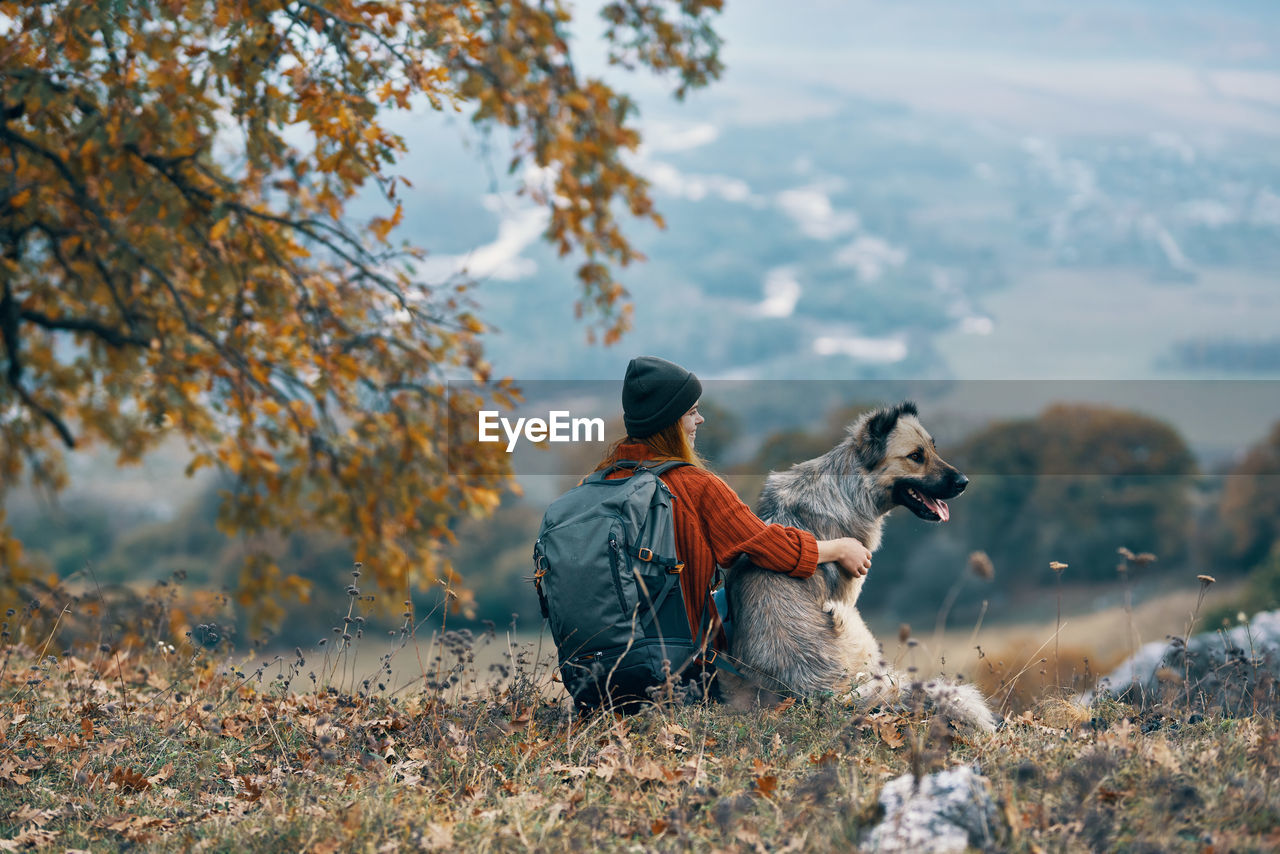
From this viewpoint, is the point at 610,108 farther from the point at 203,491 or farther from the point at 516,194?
the point at 203,491

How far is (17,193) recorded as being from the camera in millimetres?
7297

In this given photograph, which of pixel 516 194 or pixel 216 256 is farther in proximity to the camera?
pixel 516 194

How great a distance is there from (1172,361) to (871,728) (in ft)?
578

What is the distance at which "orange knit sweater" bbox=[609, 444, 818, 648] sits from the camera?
435cm

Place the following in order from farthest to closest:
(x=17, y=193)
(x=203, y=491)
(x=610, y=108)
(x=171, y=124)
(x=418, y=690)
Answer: (x=203, y=491) → (x=610, y=108) → (x=17, y=193) → (x=171, y=124) → (x=418, y=690)

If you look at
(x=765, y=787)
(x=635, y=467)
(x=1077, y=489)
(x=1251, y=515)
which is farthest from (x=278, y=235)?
(x=1077, y=489)

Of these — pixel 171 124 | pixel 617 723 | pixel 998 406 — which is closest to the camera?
pixel 617 723

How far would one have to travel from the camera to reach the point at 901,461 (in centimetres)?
527

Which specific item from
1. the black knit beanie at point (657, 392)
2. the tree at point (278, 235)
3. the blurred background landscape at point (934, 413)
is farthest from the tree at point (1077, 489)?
the black knit beanie at point (657, 392)

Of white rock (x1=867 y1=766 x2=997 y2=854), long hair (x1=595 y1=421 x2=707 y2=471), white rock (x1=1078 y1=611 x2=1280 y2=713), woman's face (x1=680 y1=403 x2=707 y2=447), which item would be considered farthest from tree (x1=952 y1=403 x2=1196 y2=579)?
white rock (x1=867 y1=766 x2=997 y2=854)

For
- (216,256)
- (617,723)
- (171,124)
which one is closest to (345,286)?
(216,256)

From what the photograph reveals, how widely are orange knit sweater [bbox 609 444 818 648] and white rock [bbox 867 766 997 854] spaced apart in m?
1.25

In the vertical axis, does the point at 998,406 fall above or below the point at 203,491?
above

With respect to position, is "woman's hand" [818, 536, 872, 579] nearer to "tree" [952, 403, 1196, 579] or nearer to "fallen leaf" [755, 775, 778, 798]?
"fallen leaf" [755, 775, 778, 798]
